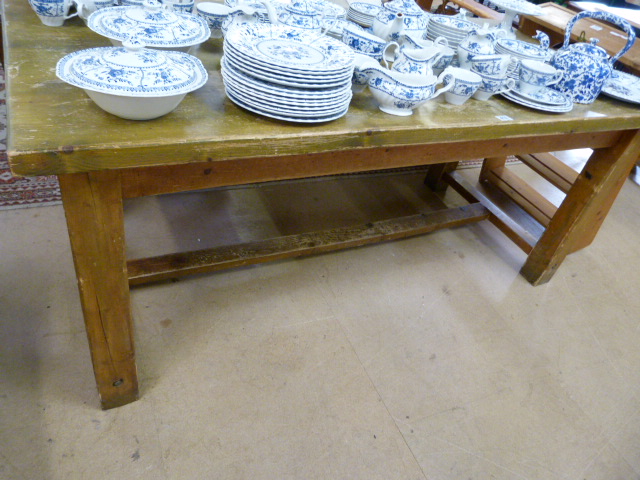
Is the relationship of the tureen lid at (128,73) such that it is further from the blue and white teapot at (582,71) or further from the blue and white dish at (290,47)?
the blue and white teapot at (582,71)

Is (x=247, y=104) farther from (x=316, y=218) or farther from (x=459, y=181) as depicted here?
(x=459, y=181)

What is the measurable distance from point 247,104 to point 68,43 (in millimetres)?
563

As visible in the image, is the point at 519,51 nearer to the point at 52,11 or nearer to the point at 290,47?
the point at 290,47

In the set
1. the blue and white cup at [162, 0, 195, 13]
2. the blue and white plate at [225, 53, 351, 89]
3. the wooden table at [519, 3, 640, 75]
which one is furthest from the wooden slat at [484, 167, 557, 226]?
the blue and white cup at [162, 0, 195, 13]

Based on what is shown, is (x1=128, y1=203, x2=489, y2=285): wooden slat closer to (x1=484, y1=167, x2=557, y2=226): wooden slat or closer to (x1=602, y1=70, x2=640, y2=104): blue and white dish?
(x1=484, y1=167, x2=557, y2=226): wooden slat

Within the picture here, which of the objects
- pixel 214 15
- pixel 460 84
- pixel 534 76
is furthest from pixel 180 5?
pixel 534 76

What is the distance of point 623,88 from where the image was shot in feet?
5.43

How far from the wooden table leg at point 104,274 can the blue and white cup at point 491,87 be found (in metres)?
1.02

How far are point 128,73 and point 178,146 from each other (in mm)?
164

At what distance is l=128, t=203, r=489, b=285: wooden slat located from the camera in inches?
61.2

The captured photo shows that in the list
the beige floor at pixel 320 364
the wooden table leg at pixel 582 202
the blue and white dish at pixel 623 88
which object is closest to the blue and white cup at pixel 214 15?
the beige floor at pixel 320 364

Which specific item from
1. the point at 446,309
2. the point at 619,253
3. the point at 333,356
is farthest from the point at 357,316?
the point at 619,253

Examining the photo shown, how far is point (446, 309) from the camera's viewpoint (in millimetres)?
1800

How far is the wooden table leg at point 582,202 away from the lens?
5.61ft
